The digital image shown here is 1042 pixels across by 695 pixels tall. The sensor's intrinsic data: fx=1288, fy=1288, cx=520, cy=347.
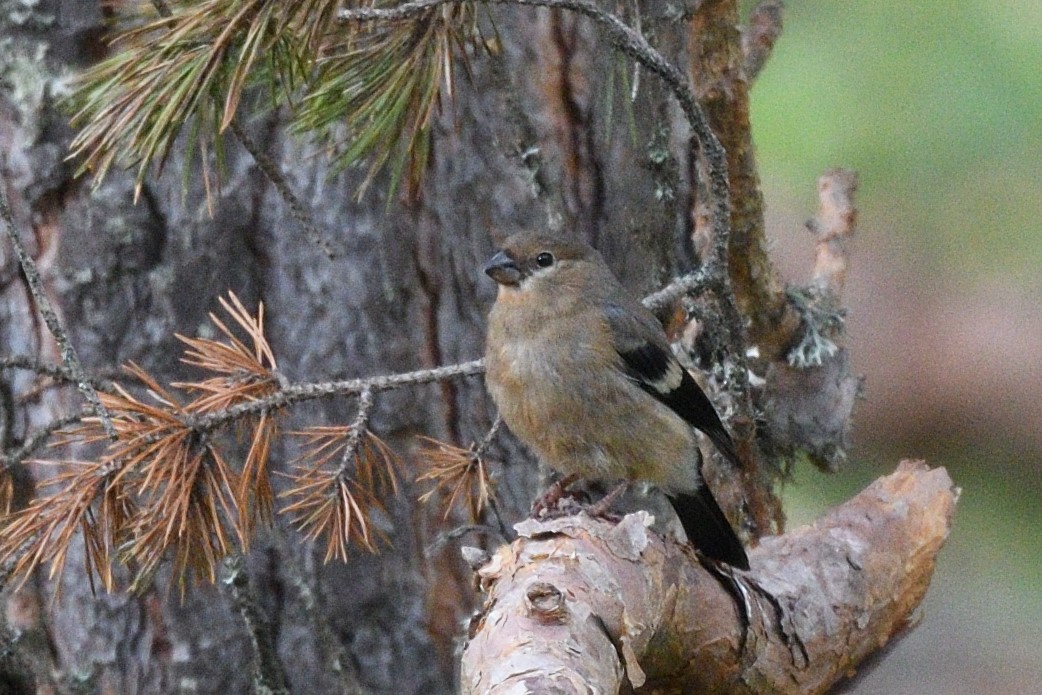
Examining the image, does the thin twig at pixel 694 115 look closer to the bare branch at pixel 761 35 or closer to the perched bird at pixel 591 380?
the perched bird at pixel 591 380

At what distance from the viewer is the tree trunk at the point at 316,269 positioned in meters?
3.53

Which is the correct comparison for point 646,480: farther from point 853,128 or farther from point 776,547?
point 853,128

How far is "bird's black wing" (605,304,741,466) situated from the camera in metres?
3.43

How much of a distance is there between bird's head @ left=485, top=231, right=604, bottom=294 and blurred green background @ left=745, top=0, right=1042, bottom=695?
3.50 metres

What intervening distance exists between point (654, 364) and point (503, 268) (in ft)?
1.60

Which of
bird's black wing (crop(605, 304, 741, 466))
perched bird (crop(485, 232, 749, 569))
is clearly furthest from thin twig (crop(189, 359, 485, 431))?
bird's black wing (crop(605, 304, 741, 466))

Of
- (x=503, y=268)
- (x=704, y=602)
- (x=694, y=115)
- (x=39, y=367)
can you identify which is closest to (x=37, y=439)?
(x=39, y=367)

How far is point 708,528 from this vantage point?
324 cm

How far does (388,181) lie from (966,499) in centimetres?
669

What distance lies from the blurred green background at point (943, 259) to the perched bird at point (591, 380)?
3.50 meters

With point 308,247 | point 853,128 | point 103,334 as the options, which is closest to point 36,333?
point 103,334

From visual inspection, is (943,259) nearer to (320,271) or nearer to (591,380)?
(591,380)

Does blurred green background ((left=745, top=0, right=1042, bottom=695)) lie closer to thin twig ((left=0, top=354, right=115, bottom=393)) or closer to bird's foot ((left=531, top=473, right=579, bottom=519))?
bird's foot ((left=531, top=473, right=579, bottom=519))

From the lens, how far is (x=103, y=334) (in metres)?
3.56
